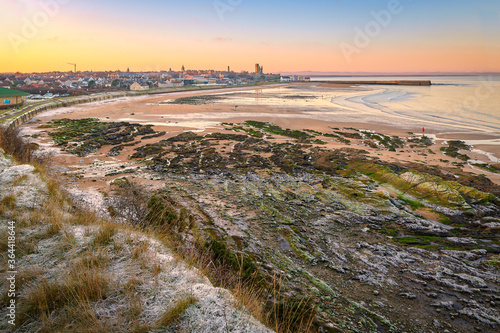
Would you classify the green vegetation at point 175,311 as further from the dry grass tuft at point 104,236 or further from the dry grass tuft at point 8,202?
the dry grass tuft at point 8,202

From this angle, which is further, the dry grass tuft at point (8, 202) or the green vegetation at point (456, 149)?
the green vegetation at point (456, 149)

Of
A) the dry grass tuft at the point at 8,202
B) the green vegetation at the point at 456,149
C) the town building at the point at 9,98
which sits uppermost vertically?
the town building at the point at 9,98

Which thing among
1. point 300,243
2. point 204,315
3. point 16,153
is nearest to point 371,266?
point 300,243

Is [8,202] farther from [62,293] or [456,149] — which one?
[456,149]

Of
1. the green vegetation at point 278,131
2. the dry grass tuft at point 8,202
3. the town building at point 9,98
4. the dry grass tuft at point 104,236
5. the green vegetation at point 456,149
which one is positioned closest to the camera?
the dry grass tuft at point 104,236

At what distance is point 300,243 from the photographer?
877 centimetres

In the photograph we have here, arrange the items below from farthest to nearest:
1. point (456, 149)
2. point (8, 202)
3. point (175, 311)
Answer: point (456, 149) → point (8, 202) → point (175, 311)

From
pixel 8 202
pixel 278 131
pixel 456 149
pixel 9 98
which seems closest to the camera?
pixel 8 202

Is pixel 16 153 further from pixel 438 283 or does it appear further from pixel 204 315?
pixel 438 283

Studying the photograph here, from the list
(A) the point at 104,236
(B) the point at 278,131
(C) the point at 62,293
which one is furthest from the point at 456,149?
(C) the point at 62,293

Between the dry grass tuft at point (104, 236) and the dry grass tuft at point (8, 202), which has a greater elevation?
the dry grass tuft at point (8, 202)

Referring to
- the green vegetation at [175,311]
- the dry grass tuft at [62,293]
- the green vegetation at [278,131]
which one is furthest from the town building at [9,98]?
the green vegetation at [175,311]

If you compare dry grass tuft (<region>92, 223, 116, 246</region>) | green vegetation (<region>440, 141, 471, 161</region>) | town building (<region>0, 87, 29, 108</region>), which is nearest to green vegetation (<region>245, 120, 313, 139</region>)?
green vegetation (<region>440, 141, 471, 161</region>)

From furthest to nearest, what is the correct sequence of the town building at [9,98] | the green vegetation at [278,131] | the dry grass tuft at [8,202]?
1. the town building at [9,98]
2. the green vegetation at [278,131]
3. the dry grass tuft at [8,202]
